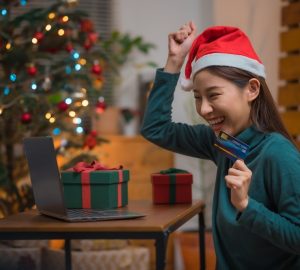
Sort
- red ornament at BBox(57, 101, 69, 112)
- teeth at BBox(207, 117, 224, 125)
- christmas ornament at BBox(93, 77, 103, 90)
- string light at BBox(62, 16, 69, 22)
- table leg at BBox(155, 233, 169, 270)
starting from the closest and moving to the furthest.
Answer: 1. table leg at BBox(155, 233, 169, 270)
2. teeth at BBox(207, 117, 224, 125)
3. red ornament at BBox(57, 101, 69, 112)
4. string light at BBox(62, 16, 69, 22)
5. christmas ornament at BBox(93, 77, 103, 90)

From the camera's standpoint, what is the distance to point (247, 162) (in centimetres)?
166

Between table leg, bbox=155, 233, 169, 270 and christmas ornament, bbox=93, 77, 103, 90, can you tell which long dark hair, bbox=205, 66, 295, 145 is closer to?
table leg, bbox=155, 233, 169, 270

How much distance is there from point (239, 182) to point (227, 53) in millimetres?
439

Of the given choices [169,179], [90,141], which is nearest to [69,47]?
[90,141]

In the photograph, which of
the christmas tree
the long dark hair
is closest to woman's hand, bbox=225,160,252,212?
the long dark hair

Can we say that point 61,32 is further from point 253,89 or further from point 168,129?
point 253,89

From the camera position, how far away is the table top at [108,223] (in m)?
1.43

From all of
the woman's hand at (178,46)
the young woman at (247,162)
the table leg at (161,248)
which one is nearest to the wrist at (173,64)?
the woman's hand at (178,46)

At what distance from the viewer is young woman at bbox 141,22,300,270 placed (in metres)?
1.47

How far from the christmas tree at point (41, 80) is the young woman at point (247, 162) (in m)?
1.42

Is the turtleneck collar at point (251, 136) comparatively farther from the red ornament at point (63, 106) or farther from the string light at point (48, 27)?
the string light at point (48, 27)

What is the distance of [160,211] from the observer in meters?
1.73

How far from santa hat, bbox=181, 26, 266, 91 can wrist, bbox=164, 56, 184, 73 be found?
16 cm

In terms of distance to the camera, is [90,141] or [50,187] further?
[90,141]
